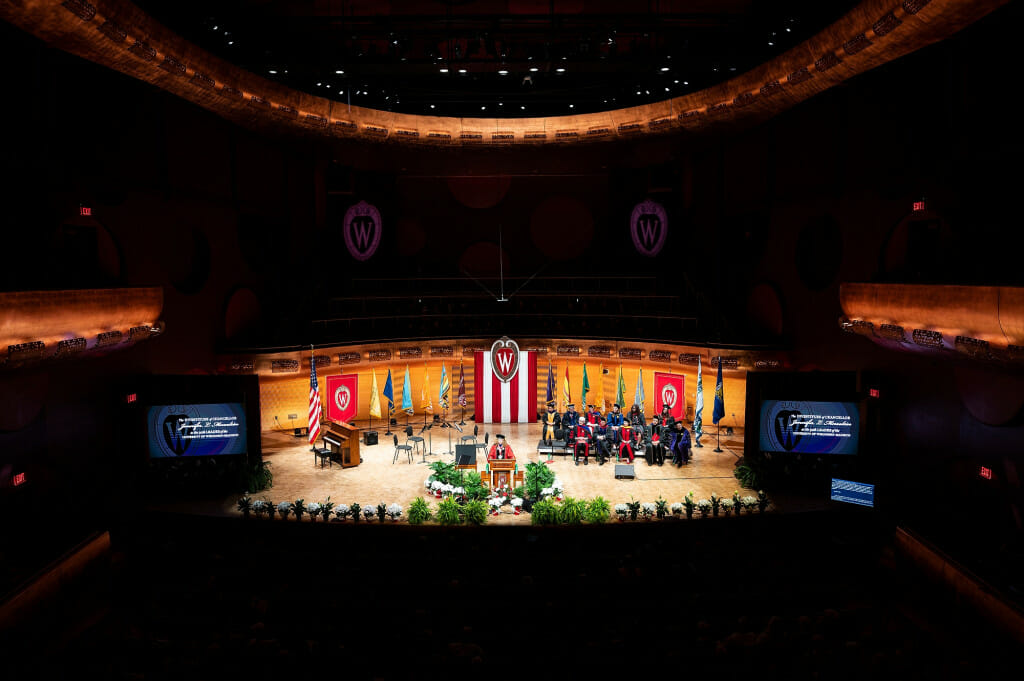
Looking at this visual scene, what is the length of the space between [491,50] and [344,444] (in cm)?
1116

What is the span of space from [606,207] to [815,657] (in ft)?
68.0

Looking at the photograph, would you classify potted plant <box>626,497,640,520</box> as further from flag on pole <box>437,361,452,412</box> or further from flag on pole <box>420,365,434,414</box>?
flag on pole <box>420,365,434,414</box>

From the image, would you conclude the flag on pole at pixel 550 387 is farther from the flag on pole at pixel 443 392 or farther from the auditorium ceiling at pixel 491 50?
the auditorium ceiling at pixel 491 50

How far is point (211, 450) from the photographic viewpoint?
16.1m

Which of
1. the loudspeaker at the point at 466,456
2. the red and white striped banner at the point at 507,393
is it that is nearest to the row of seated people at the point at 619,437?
the red and white striped banner at the point at 507,393

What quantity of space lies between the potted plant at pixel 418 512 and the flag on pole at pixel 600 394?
1063 cm

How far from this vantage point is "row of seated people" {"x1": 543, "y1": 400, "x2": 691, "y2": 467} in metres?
18.2

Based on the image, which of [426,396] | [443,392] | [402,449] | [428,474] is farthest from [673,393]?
[402,449]

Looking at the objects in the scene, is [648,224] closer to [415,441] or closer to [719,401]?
[719,401]

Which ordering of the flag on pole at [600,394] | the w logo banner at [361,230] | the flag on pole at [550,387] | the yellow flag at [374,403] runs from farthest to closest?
the flag on pole at [600,394] < the flag on pole at [550,387] < the yellow flag at [374,403] < the w logo banner at [361,230]

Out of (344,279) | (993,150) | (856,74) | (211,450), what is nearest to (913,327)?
(993,150)

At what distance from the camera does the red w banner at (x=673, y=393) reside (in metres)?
21.7

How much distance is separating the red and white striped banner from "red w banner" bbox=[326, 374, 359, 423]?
434 centimetres

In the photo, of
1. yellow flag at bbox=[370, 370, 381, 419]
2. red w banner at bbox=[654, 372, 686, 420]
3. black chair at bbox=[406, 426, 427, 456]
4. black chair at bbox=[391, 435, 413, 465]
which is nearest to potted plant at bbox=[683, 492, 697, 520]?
red w banner at bbox=[654, 372, 686, 420]
